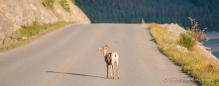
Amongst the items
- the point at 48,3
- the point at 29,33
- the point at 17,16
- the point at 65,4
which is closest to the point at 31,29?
the point at 17,16

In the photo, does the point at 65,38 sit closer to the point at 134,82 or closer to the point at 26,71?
the point at 26,71

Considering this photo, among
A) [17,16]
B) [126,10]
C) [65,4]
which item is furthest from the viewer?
[126,10]

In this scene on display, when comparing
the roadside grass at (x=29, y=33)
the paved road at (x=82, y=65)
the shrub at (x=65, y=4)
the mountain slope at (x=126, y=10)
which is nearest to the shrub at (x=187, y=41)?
the paved road at (x=82, y=65)

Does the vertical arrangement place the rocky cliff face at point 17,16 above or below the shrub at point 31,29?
above

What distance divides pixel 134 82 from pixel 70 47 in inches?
519

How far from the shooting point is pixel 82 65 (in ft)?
61.9

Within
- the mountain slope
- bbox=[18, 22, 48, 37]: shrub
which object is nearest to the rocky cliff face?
bbox=[18, 22, 48, 37]: shrub

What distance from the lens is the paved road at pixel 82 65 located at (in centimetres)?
1458

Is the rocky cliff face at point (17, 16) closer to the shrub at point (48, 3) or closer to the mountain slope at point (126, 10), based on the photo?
the shrub at point (48, 3)

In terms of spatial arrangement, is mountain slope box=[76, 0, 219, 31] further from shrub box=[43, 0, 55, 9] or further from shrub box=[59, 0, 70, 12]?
shrub box=[43, 0, 55, 9]

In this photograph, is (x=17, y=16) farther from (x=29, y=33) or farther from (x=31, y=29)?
(x=29, y=33)

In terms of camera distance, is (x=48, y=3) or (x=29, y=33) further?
(x=48, y=3)

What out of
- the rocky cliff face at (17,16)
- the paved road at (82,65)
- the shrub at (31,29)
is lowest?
the paved road at (82,65)

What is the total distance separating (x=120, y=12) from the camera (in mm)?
173000
